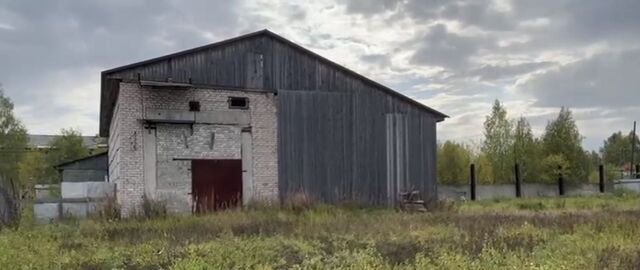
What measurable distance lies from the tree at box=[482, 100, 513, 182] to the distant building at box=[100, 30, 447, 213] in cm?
2336

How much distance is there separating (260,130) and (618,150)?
87.8 m

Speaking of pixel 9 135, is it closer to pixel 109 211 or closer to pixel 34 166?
pixel 34 166

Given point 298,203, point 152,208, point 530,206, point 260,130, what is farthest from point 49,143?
point 530,206

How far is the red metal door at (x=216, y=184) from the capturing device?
18.5m

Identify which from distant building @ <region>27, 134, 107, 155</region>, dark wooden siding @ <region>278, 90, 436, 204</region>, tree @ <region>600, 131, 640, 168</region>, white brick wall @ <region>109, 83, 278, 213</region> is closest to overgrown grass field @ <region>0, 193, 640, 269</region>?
white brick wall @ <region>109, 83, 278, 213</region>

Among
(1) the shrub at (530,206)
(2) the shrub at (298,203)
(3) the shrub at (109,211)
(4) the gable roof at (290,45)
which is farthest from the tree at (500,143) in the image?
(3) the shrub at (109,211)

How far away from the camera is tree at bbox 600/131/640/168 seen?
89188mm

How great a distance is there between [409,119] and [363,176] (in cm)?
279

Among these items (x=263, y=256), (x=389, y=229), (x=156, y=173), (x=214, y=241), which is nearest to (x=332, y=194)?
(x=156, y=173)

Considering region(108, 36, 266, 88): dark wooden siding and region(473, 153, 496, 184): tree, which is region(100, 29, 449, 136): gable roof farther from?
region(473, 153, 496, 184): tree

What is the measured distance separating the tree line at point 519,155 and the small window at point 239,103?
25.2 meters

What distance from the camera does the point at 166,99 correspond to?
18.3 m

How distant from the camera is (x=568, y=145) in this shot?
40250 mm

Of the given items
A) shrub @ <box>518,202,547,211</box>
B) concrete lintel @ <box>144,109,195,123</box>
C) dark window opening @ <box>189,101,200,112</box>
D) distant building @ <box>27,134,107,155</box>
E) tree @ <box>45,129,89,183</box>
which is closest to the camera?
concrete lintel @ <box>144,109,195,123</box>
